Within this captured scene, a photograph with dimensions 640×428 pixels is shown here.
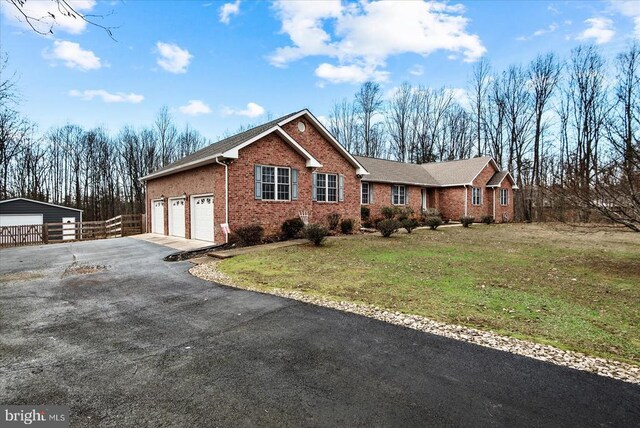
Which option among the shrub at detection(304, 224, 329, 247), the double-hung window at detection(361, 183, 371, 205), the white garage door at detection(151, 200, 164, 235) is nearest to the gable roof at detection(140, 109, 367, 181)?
the white garage door at detection(151, 200, 164, 235)

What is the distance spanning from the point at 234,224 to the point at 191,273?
16.7ft

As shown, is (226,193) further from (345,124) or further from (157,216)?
(345,124)

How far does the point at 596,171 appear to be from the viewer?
8688 mm

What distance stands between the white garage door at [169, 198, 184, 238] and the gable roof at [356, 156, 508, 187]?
13.3 metres

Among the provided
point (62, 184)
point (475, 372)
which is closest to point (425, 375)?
point (475, 372)

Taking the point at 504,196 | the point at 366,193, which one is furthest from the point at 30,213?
the point at 504,196

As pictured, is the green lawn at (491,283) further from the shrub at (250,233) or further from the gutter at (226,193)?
the gutter at (226,193)

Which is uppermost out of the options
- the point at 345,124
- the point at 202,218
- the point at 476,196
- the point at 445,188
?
the point at 345,124

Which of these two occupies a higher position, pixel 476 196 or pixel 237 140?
pixel 237 140

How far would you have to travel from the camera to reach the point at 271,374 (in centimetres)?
357

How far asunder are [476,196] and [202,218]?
2383 cm

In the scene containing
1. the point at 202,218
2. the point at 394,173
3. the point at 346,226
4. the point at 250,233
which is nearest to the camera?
the point at 250,233

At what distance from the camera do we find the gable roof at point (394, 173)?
83.2ft

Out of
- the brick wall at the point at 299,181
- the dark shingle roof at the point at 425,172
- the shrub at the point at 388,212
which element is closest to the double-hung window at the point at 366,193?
the dark shingle roof at the point at 425,172
